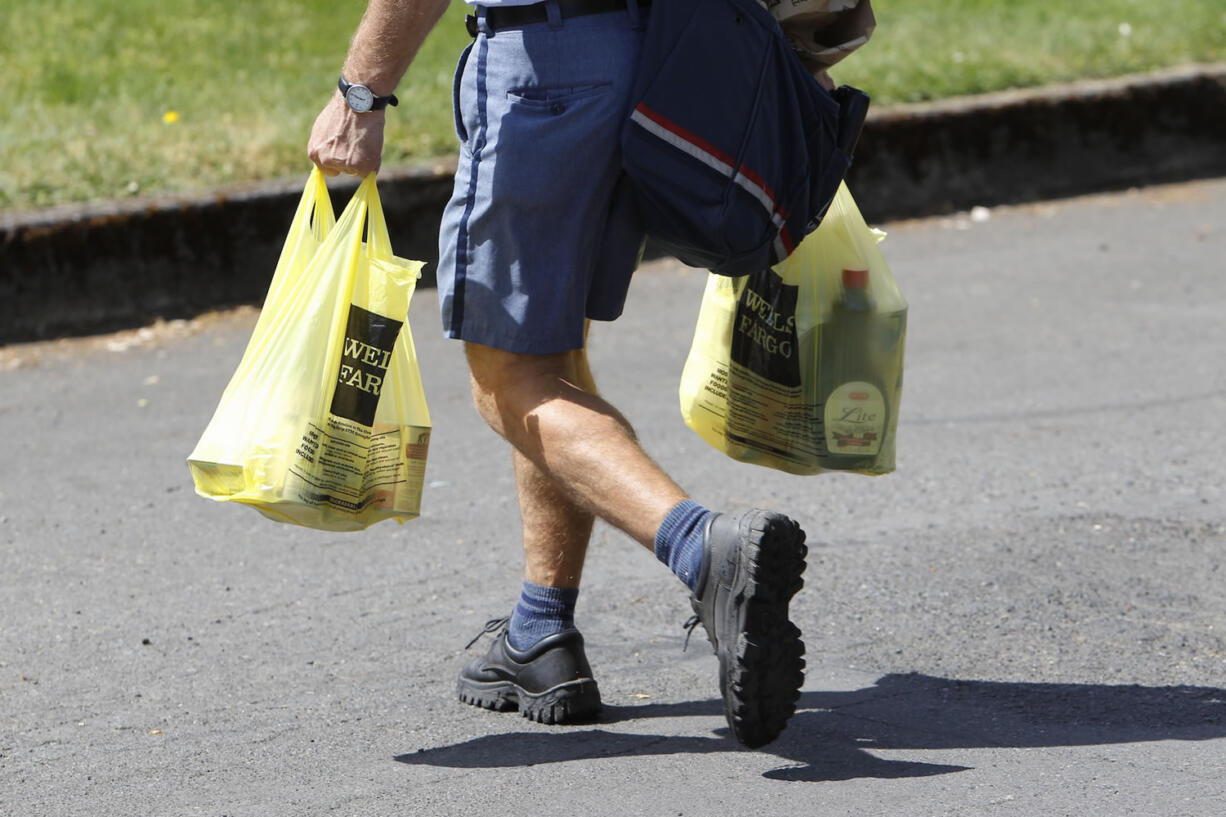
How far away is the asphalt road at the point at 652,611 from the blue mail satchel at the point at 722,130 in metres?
0.84

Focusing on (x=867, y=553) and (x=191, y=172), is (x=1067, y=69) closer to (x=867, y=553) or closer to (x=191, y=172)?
(x=191, y=172)

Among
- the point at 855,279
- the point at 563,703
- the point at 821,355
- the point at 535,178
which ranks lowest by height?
the point at 563,703

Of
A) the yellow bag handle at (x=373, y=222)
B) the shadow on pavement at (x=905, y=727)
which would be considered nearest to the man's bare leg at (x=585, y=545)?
the shadow on pavement at (x=905, y=727)

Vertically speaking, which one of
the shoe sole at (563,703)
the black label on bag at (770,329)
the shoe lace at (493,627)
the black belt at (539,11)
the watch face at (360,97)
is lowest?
the shoe sole at (563,703)

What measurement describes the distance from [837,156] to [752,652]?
87 cm

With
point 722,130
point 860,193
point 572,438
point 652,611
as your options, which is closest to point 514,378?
point 572,438

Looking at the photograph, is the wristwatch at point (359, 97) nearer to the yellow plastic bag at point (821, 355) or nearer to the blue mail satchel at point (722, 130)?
the blue mail satchel at point (722, 130)

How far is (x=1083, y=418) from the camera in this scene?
4445 millimetres

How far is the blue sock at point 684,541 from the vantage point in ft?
8.06

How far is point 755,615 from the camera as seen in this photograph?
2.38 m

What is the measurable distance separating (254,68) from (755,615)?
557 cm

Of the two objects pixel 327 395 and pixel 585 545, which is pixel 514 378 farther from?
pixel 585 545

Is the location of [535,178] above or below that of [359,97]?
below

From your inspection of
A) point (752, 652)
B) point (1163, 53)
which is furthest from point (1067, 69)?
point (752, 652)
